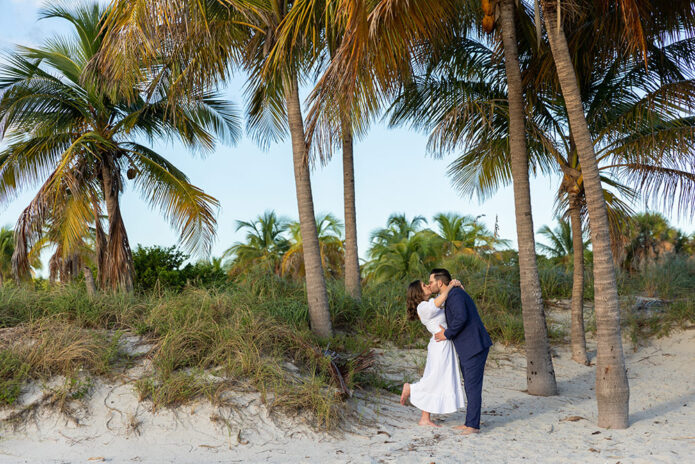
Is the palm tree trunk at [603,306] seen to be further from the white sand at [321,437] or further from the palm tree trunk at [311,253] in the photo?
the palm tree trunk at [311,253]

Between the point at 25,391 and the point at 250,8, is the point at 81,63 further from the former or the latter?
the point at 25,391

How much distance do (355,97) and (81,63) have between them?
8.86m

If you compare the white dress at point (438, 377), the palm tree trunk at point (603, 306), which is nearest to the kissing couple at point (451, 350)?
the white dress at point (438, 377)

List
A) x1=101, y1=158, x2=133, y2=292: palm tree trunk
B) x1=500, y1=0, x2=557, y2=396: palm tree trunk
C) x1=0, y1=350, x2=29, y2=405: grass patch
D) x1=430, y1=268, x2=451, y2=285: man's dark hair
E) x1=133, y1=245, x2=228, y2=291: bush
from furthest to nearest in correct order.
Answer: x1=133, y1=245, x2=228, y2=291: bush
x1=101, y1=158, x2=133, y2=292: palm tree trunk
x1=500, y1=0, x2=557, y2=396: palm tree trunk
x1=430, y1=268, x2=451, y2=285: man's dark hair
x1=0, y1=350, x2=29, y2=405: grass patch

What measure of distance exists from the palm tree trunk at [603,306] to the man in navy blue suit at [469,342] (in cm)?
149

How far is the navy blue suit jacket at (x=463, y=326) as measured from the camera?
6.52m

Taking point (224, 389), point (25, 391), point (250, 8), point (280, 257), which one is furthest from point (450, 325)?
point (280, 257)

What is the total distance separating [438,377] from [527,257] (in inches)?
117

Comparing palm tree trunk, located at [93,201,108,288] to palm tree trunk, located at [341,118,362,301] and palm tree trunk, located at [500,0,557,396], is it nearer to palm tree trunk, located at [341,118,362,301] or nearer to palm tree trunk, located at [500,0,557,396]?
palm tree trunk, located at [341,118,362,301]

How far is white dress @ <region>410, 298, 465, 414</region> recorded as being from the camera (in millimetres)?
6637

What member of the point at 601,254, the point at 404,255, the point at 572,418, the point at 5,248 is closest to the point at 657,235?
the point at 404,255

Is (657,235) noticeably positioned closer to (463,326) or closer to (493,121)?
(493,121)

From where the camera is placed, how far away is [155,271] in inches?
583

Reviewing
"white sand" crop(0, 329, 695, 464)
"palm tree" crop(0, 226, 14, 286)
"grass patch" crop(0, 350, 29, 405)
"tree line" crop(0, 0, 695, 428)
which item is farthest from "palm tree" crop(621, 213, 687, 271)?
"palm tree" crop(0, 226, 14, 286)
